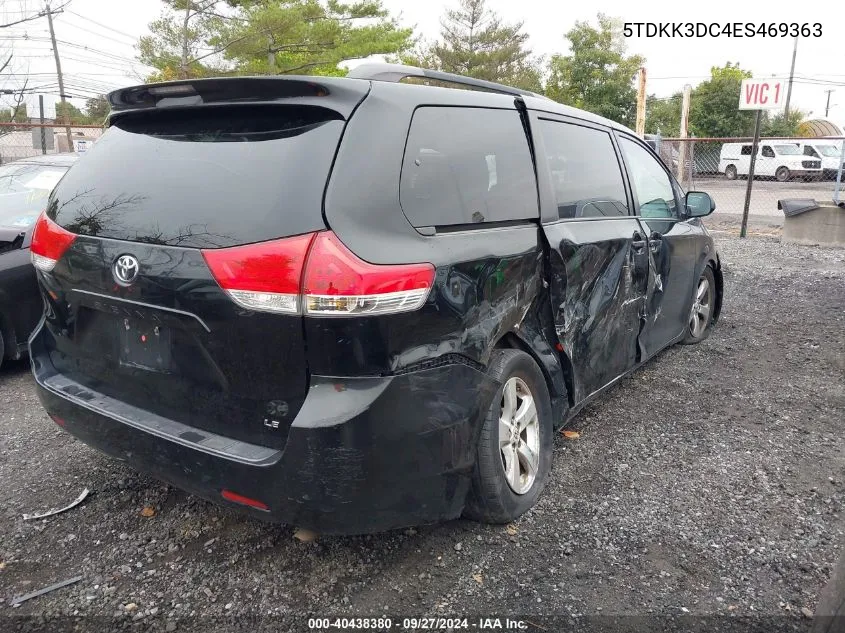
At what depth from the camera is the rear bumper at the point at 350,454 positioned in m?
2.08

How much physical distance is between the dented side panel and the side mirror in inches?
44.7

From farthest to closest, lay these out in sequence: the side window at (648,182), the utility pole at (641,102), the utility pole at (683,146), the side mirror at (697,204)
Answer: the utility pole at (683,146) → the utility pole at (641,102) → the side mirror at (697,204) → the side window at (648,182)

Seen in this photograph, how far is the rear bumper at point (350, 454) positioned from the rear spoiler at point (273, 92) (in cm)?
94

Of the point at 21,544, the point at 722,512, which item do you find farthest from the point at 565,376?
the point at 21,544

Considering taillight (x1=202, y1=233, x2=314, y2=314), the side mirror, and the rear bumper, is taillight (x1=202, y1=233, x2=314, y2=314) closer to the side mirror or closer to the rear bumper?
the rear bumper

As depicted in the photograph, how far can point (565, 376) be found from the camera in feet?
10.5

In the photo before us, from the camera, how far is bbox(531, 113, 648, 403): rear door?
10.1 ft

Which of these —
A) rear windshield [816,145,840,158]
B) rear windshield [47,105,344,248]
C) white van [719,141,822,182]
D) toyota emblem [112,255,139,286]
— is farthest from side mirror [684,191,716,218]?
rear windshield [816,145,840,158]

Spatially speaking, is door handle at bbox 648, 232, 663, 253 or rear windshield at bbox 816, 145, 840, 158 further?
rear windshield at bbox 816, 145, 840, 158

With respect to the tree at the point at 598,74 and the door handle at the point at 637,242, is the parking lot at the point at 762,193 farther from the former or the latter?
the door handle at the point at 637,242

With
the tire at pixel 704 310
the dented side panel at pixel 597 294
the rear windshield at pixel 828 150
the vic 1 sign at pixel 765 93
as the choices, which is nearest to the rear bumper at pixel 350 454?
the dented side panel at pixel 597 294

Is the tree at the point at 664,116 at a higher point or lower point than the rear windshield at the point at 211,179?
higher

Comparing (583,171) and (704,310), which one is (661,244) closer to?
(583,171)

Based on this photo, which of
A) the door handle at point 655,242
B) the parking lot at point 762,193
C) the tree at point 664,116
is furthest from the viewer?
the tree at point 664,116
